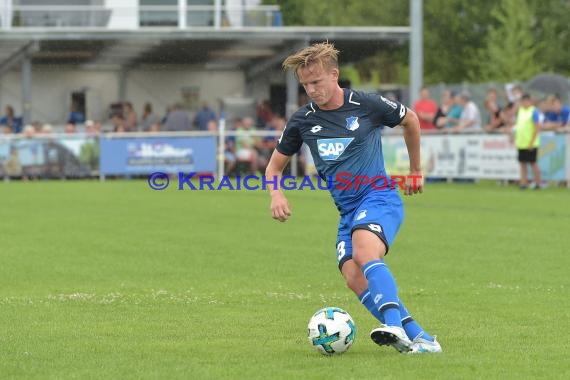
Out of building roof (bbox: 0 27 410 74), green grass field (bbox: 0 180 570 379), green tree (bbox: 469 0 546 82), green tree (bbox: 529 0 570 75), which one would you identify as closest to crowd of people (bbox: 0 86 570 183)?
building roof (bbox: 0 27 410 74)

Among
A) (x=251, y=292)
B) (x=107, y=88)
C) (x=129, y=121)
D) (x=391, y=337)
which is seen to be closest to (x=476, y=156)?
(x=129, y=121)

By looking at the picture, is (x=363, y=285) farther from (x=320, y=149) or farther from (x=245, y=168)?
(x=245, y=168)

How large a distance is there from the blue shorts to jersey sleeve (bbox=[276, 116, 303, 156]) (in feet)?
1.91

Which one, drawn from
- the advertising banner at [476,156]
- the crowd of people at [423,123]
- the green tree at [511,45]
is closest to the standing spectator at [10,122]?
the crowd of people at [423,123]

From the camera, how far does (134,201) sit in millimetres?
22719

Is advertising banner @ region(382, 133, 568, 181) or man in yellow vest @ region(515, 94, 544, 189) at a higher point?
man in yellow vest @ region(515, 94, 544, 189)

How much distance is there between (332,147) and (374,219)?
0.55m

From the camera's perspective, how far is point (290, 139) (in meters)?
7.98

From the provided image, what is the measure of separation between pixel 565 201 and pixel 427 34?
29355 mm

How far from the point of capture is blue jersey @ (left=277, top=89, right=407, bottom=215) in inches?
304

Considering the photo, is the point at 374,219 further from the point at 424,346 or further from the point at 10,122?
the point at 10,122

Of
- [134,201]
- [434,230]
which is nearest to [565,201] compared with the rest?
[434,230]

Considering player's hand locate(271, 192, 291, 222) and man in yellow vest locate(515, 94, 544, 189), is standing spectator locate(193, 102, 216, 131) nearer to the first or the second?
man in yellow vest locate(515, 94, 544, 189)

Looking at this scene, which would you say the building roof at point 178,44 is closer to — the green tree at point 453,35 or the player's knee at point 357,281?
the green tree at point 453,35
